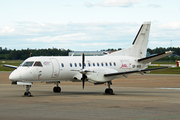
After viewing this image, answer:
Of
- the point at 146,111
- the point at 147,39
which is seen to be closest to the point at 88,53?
the point at 147,39

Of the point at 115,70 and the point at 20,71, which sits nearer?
the point at 20,71

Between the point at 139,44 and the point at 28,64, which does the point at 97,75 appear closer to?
the point at 28,64

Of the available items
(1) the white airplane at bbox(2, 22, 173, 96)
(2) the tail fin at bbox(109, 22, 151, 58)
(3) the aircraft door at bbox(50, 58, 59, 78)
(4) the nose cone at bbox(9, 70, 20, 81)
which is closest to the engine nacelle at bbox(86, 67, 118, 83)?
(1) the white airplane at bbox(2, 22, 173, 96)

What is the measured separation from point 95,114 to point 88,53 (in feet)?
357

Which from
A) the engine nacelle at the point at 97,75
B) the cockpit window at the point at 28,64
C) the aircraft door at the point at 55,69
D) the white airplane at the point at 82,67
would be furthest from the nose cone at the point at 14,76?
the engine nacelle at the point at 97,75

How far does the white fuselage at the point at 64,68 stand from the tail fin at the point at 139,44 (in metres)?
1.42

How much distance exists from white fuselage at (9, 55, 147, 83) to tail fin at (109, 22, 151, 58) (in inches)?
55.8

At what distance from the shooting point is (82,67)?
22922mm

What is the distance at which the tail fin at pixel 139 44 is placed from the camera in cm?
2781

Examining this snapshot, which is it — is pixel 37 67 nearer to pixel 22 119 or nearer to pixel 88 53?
pixel 22 119

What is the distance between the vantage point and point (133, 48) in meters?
27.9

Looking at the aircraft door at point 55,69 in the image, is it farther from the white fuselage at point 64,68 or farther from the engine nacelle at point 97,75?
the engine nacelle at point 97,75

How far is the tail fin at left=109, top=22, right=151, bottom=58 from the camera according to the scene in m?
27.8

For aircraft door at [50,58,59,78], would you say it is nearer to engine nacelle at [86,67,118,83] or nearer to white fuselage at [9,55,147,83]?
white fuselage at [9,55,147,83]
